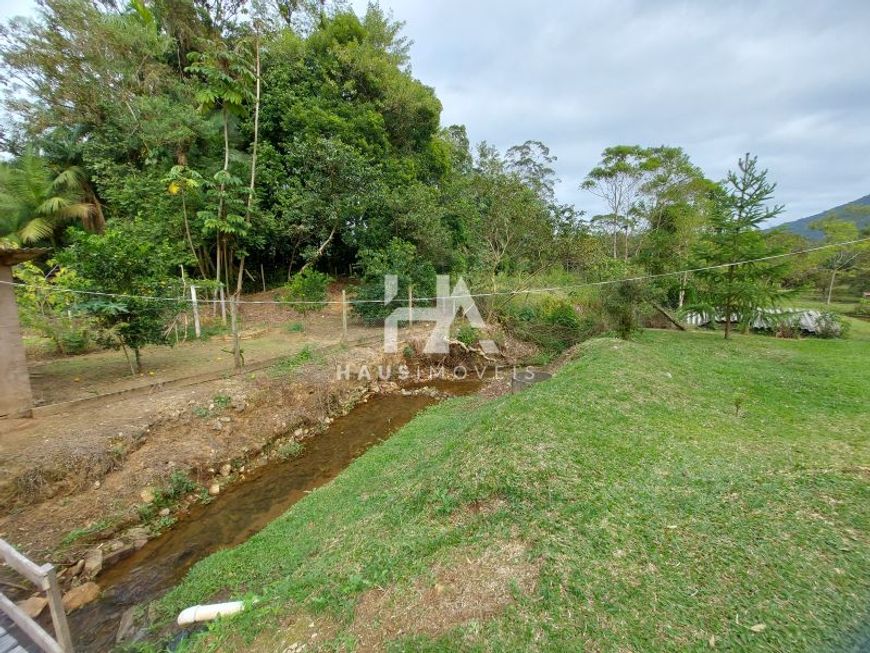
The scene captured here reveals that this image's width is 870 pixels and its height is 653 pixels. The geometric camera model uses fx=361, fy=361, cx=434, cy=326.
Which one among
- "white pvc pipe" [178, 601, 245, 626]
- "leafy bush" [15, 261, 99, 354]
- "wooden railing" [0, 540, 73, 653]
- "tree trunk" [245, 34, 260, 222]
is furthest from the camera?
"tree trunk" [245, 34, 260, 222]

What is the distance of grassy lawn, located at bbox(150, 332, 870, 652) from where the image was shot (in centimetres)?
174

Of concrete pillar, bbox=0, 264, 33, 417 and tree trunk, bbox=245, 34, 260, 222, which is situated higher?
tree trunk, bbox=245, 34, 260, 222

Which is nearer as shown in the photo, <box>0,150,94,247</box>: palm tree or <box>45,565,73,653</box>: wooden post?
<box>45,565,73,653</box>: wooden post

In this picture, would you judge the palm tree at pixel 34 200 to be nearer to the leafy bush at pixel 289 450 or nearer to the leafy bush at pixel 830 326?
the leafy bush at pixel 289 450

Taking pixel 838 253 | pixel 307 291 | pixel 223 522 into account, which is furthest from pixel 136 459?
pixel 838 253

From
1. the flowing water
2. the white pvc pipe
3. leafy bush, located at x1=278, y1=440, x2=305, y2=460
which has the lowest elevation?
the flowing water

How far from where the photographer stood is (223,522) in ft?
12.7

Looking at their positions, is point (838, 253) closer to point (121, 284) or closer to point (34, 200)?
point (121, 284)

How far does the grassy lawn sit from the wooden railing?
24.7 inches

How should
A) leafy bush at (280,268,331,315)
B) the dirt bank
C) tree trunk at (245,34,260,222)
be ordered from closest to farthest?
the dirt bank
tree trunk at (245,34,260,222)
leafy bush at (280,268,331,315)

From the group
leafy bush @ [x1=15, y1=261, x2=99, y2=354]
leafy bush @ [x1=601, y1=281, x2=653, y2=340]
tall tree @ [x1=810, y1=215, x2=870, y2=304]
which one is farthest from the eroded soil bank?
tall tree @ [x1=810, y1=215, x2=870, y2=304]

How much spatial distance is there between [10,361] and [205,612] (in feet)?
13.6

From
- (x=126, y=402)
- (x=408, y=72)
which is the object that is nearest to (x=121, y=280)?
(x=126, y=402)

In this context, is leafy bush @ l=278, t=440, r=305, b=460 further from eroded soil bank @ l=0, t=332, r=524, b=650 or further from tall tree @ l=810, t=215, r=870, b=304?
tall tree @ l=810, t=215, r=870, b=304
